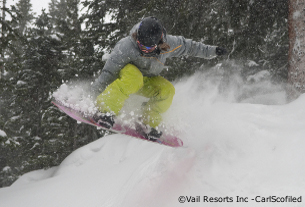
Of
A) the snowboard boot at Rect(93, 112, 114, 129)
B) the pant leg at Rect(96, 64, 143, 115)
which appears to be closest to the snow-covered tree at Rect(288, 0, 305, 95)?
the pant leg at Rect(96, 64, 143, 115)

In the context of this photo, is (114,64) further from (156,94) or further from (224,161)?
(224,161)

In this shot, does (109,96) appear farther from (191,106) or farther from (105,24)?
(105,24)

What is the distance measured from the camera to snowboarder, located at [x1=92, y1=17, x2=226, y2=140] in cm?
321

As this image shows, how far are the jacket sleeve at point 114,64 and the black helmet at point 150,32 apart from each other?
0.37m

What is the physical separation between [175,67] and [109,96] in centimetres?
424

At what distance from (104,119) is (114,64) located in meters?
0.84

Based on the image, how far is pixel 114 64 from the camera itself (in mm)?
3551

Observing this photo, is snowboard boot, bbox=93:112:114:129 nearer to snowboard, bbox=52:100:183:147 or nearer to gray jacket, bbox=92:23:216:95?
snowboard, bbox=52:100:183:147

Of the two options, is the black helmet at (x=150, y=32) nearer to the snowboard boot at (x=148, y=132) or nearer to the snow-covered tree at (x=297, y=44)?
the snowboard boot at (x=148, y=132)

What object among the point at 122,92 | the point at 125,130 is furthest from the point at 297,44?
the point at 125,130

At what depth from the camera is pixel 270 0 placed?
5.02 metres

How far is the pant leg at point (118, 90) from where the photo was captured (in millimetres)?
3389

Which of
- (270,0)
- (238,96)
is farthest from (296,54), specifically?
(238,96)

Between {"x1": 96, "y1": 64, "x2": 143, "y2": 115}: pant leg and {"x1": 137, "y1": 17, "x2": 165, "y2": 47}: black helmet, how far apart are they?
1.59ft
